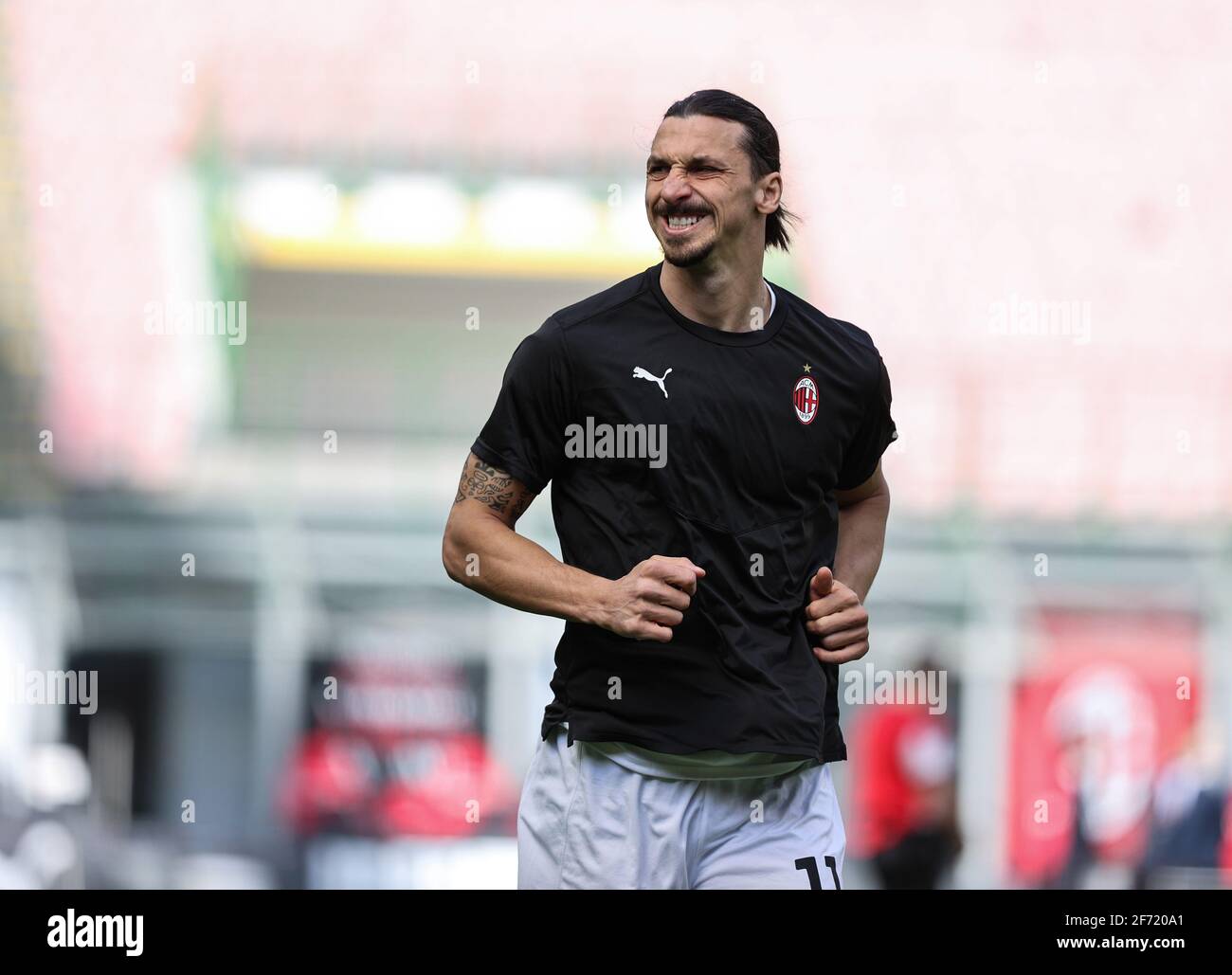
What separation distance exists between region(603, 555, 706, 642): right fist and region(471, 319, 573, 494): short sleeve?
0.31 metres

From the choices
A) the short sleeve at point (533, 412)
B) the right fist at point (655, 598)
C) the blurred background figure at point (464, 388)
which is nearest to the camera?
the right fist at point (655, 598)

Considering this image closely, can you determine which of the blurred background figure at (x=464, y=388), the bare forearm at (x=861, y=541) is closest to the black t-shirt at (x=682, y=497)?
the bare forearm at (x=861, y=541)

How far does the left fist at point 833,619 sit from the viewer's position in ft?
10.9

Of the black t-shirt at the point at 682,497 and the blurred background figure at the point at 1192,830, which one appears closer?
the black t-shirt at the point at 682,497

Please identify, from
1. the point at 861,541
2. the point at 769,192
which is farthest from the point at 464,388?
the point at 769,192

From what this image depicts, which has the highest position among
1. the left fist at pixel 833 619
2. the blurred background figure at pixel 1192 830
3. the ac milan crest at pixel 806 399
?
the ac milan crest at pixel 806 399

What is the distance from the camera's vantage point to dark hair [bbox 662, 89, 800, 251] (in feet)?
11.0

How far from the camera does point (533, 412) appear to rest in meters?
3.29

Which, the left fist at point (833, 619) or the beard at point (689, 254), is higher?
the beard at point (689, 254)

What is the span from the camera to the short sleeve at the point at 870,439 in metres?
3.54

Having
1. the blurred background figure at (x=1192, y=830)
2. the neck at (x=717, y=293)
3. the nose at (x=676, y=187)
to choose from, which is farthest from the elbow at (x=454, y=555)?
the blurred background figure at (x=1192, y=830)

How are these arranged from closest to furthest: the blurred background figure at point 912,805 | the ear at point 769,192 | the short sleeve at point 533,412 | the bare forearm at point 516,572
Result: the bare forearm at point 516,572, the short sleeve at point 533,412, the ear at point 769,192, the blurred background figure at point 912,805

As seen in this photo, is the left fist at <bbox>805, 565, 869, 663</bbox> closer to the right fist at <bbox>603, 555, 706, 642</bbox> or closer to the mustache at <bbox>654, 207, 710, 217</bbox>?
the right fist at <bbox>603, 555, 706, 642</bbox>

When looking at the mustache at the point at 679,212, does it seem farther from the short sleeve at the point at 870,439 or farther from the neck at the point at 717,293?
the short sleeve at the point at 870,439
